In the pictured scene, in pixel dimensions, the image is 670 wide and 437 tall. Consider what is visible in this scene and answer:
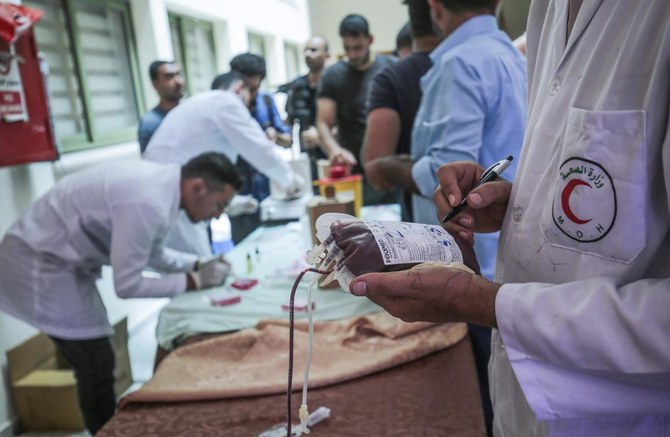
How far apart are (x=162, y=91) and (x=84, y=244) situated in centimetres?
178

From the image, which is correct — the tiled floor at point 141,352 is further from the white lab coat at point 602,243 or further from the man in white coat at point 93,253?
the white lab coat at point 602,243

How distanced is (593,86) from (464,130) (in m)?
0.78

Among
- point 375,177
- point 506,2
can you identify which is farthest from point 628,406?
point 506,2

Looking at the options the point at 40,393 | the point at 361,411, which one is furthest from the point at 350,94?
the point at 361,411

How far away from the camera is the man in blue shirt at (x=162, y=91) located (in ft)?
10.6

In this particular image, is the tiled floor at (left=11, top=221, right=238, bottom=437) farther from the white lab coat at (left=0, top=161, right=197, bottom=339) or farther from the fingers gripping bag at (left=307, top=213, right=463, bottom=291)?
the fingers gripping bag at (left=307, top=213, right=463, bottom=291)

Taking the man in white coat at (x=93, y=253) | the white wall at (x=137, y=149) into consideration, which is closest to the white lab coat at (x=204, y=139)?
the white wall at (x=137, y=149)

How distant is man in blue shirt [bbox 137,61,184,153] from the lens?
3.22 metres

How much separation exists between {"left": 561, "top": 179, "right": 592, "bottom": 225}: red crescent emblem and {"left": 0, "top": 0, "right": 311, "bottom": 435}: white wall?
2.44m

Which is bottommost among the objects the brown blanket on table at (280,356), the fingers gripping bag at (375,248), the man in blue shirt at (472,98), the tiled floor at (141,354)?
the tiled floor at (141,354)

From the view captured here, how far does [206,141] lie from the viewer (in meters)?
2.95

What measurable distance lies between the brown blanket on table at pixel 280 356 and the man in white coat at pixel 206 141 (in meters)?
1.42

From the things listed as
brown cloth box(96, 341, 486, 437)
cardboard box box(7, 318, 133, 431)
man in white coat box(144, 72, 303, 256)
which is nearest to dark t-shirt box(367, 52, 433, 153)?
brown cloth box(96, 341, 486, 437)

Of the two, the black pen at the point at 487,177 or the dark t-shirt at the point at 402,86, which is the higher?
the dark t-shirt at the point at 402,86
